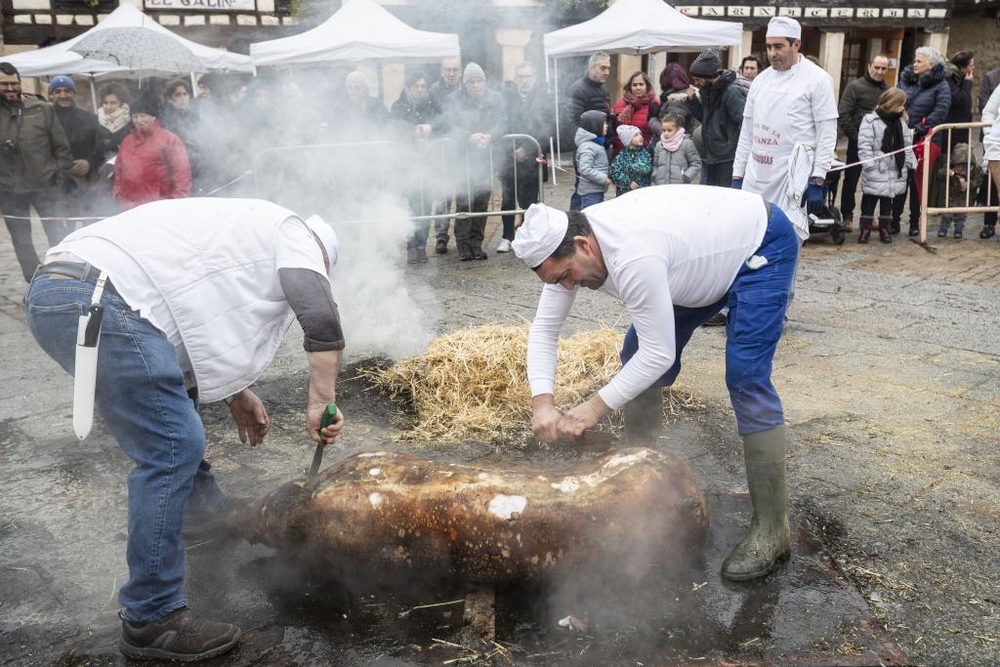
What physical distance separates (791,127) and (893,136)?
4.24 m

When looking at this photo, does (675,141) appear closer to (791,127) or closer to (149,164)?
(791,127)

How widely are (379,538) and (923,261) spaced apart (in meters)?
7.59

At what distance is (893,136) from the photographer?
9461 mm

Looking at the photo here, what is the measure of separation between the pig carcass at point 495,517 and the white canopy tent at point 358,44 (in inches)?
347

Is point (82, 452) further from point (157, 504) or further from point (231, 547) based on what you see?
point (157, 504)

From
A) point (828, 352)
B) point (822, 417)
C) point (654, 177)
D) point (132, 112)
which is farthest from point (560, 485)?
point (654, 177)

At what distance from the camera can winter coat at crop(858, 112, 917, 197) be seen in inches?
372

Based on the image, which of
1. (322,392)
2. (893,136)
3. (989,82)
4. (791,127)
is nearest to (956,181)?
(893,136)

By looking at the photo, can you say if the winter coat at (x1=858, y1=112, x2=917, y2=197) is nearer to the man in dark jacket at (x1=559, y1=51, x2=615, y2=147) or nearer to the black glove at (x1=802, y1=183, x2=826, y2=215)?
the man in dark jacket at (x1=559, y1=51, x2=615, y2=147)

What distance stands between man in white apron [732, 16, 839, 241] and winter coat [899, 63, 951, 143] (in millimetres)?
4644

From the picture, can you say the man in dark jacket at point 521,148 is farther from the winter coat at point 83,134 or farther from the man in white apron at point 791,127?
the winter coat at point 83,134

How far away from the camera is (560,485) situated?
294 cm

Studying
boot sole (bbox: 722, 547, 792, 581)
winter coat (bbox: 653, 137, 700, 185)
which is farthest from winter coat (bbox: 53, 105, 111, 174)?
boot sole (bbox: 722, 547, 792, 581)

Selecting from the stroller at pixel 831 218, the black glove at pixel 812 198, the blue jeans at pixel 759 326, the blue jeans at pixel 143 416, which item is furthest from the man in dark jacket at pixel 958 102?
the blue jeans at pixel 143 416
